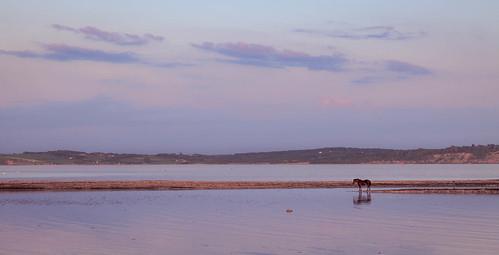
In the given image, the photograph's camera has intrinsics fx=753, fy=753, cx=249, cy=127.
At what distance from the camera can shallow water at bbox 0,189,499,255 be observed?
22.1 metres

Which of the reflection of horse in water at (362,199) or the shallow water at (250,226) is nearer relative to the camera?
the shallow water at (250,226)

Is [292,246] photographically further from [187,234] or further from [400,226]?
[400,226]

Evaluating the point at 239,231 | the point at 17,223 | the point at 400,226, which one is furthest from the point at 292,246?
the point at 17,223

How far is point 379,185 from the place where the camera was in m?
65.9

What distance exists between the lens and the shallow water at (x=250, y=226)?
22.1 metres

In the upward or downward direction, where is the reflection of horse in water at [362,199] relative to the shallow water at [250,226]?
upward

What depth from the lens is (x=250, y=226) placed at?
28219 millimetres

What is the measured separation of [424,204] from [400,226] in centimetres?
1233

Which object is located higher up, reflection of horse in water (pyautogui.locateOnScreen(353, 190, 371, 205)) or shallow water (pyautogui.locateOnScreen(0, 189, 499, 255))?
reflection of horse in water (pyautogui.locateOnScreen(353, 190, 371, 205))

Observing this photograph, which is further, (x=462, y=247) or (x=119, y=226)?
(x=119, y=226)

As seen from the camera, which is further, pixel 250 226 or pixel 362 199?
pixel 362 199

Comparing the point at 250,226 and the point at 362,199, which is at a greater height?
the point at 362,199

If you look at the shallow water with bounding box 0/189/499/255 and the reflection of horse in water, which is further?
the reflection of horse in water

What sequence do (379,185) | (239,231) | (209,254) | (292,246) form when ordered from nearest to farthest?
1. (209,254)
2. (292,246)
3. (239,231)
4. (379,185)
